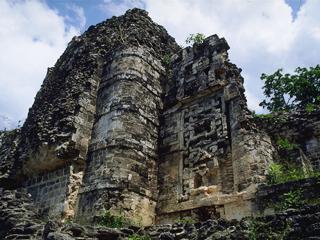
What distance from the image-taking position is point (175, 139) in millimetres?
9727

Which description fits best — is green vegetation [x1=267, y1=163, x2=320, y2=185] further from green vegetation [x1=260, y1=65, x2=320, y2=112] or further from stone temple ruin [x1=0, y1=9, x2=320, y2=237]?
green vegetation [x1=260, y1=65, x2=320, y2=112]

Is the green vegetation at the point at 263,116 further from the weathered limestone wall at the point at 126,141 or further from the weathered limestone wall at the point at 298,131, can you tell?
the weathered limestone wall at the point at 126,141

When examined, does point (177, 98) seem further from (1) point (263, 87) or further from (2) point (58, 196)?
(1) point (263, 87)

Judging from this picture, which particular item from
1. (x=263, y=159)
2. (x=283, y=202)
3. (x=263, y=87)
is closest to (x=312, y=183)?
(x=283, y=202)

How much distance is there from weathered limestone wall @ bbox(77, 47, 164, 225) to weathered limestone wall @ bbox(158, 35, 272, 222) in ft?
1.45

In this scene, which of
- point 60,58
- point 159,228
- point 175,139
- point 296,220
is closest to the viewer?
point 296,220

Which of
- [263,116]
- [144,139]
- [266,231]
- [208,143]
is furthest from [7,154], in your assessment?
[266,231]

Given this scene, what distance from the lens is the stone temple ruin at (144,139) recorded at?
8.07 metres

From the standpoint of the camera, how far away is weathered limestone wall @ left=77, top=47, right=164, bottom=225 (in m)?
8.12

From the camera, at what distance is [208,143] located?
892cm

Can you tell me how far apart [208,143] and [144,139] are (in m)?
1.67

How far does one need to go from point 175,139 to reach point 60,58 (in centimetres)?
587

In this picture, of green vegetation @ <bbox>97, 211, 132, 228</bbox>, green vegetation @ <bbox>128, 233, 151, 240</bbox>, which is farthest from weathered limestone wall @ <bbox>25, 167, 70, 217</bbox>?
green vegetation @ <bbox>128, 233, 151, 240</bbox>

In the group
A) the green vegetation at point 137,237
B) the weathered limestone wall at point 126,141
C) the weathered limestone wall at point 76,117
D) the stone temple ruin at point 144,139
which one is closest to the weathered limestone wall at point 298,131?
the stone temple ruin at point 144,139
